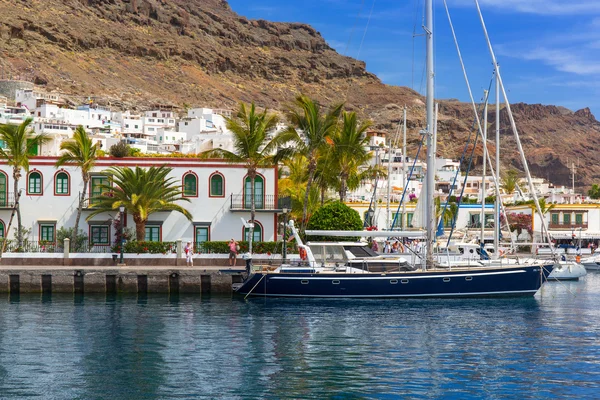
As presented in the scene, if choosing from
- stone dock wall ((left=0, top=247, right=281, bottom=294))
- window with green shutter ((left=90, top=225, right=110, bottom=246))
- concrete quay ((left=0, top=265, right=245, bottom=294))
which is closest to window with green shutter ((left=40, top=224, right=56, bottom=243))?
window with green shutter ((left=90, top=225, right=110, bottom=246))

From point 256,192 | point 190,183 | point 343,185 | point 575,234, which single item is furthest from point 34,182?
point 575,234

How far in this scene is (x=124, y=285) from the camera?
41719 mm

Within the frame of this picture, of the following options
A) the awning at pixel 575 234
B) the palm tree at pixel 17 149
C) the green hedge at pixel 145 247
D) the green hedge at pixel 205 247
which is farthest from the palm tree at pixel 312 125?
the awning at pixel 575 234

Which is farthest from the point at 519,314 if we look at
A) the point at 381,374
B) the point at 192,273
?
the point at 192,273

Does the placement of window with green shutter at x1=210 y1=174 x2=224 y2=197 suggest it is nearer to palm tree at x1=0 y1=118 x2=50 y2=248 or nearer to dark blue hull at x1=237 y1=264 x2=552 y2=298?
dark blue hull at x1=237 y1=264 x2=552 y2=298

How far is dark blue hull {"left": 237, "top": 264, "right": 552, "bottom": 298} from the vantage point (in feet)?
127

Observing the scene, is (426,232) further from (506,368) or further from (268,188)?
(506,368)

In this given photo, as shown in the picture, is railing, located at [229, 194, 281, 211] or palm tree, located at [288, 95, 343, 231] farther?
palm tree, located at [288, 95, 343, 231]

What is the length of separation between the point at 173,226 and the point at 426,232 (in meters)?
17.0

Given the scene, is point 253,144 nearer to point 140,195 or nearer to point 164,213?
point 164,213

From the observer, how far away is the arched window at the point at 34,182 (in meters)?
48.7

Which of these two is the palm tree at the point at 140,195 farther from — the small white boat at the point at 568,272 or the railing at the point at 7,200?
the small white boat at the point at 568,272

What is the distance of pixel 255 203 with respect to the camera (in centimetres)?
4891

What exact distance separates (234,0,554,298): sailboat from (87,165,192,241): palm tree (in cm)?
945
